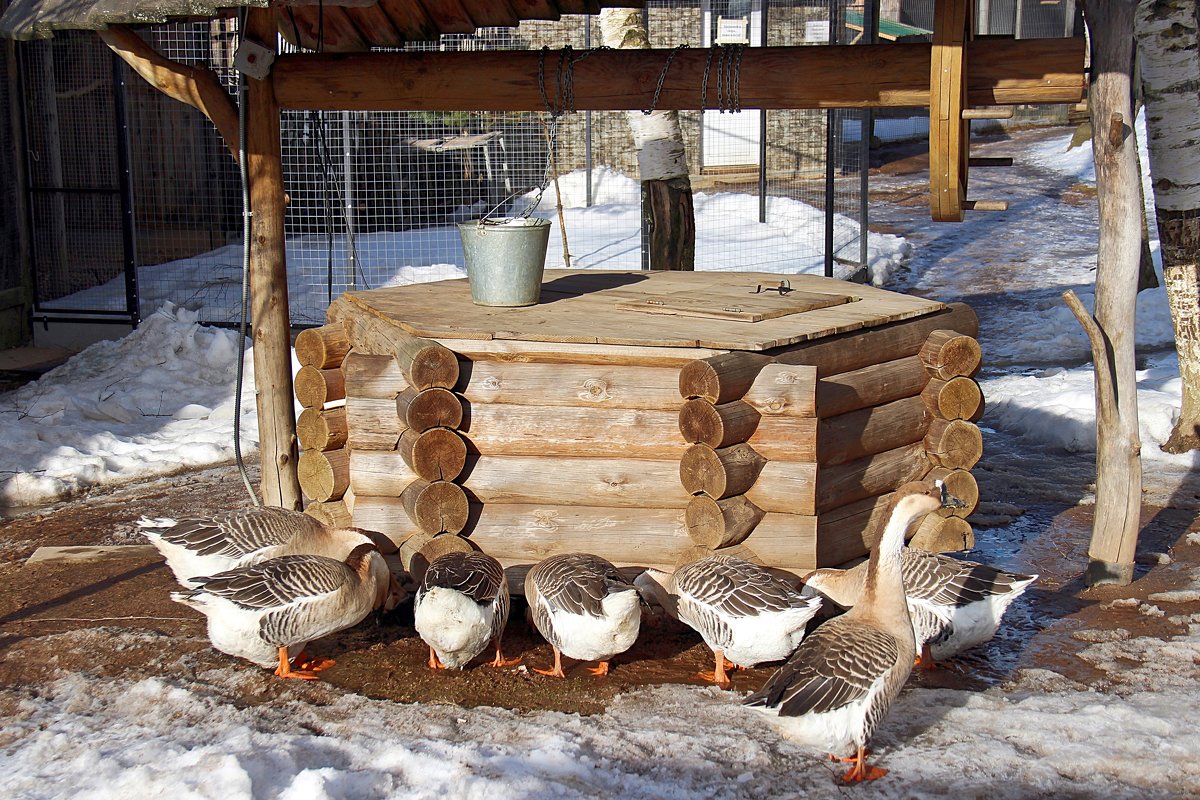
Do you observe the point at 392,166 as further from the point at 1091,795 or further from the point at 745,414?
the point at 1091,795

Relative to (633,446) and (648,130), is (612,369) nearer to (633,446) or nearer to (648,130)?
(633,446)

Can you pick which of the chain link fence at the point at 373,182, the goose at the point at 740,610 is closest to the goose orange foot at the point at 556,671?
the goose at the point at 740,610

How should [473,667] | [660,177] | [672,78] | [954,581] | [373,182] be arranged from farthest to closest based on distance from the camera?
[373,182], [660,177], [672,78], [473,667], [954,581]

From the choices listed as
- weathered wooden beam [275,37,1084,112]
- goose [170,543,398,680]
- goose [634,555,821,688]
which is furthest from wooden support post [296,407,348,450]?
goose [634,555,821,688]

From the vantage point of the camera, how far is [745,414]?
5.64 m

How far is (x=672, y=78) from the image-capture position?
251 inches

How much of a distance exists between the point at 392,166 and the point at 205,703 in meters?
11.0

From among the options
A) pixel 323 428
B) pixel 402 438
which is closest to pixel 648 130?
pixel 323 428

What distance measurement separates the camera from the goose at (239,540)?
230 inches

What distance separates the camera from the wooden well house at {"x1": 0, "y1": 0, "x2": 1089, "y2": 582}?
5691 mm

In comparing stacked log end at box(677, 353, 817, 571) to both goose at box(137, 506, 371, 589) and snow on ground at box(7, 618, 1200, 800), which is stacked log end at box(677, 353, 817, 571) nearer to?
snow on ground at box(7, 618, 1200, 800)

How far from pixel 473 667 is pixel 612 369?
1.61 metres

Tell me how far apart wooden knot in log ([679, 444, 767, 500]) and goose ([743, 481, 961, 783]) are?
0.93 metres

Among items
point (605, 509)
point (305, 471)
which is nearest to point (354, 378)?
point (305, 471)
